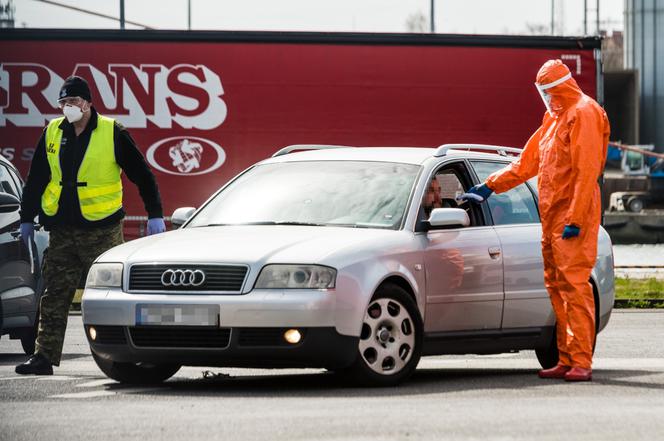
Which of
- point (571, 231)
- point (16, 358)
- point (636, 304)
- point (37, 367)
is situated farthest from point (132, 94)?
point (571, 231)

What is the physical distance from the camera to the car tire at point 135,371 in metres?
9.66

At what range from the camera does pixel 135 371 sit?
9773mm

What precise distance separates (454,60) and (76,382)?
515 inches

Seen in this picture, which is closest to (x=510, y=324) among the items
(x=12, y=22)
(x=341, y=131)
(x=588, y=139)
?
(x=588, y=139)

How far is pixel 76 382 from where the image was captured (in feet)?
32.6

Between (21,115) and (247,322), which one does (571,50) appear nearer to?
(21,115)

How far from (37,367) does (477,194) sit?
3005 millimetres

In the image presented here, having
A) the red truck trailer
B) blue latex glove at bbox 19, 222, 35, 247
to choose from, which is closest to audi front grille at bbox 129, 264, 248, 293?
blue latex glove at bbox 19, 222, 35, 247

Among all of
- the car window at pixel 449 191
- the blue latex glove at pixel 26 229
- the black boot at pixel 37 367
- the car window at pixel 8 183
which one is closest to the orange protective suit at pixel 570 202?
the car window at pixel 449 191

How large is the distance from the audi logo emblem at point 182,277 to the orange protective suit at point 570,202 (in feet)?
7.54

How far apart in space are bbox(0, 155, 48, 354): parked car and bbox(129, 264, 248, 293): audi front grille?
276cm

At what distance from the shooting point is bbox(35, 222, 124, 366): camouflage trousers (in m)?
10.7

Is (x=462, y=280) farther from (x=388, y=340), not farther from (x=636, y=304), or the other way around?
(x=636, y=304)

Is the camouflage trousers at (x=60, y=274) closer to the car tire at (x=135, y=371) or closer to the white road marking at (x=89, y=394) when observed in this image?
the car tire at (x=135, y=371)
